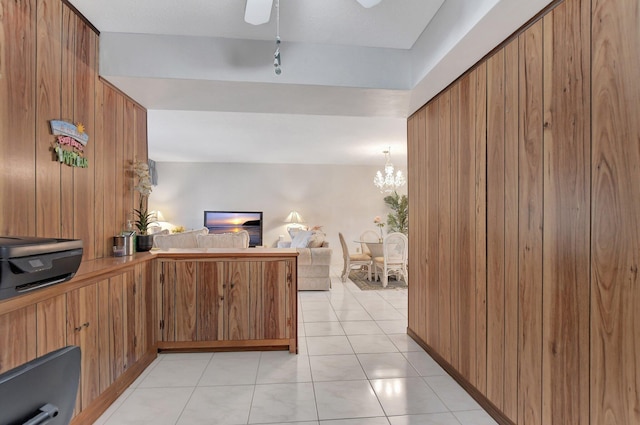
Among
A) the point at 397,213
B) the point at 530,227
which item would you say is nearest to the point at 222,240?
the point at 530,227

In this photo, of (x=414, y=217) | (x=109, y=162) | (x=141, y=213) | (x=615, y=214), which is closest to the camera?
(x=615, y=214)

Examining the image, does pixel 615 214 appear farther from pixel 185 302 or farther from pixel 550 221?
pixel 185 302

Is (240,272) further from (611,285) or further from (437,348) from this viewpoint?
(611,285)

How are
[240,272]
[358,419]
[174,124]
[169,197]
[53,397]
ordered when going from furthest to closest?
[169,197] < [174,124] < [240,272] < [358,419] < [53,397]

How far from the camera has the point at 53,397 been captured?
0.68m

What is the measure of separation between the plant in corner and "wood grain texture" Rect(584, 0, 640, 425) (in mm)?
6747

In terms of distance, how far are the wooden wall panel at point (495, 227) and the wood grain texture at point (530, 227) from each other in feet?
0.51

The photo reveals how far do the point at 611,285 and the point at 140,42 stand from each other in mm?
3189

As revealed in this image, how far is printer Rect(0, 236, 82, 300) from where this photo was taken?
0.97m

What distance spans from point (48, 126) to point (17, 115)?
8.6 inches

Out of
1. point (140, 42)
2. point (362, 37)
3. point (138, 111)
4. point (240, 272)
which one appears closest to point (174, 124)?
point (138, 111)

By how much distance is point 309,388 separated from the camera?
7.39 ft

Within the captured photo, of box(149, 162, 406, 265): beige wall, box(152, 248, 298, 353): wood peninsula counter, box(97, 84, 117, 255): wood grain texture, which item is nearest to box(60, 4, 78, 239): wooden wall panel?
box(97, 84, 117, 255): wood grain texture

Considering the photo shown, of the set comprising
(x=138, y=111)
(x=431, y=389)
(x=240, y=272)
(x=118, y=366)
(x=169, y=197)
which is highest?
(x=138, y=111)
